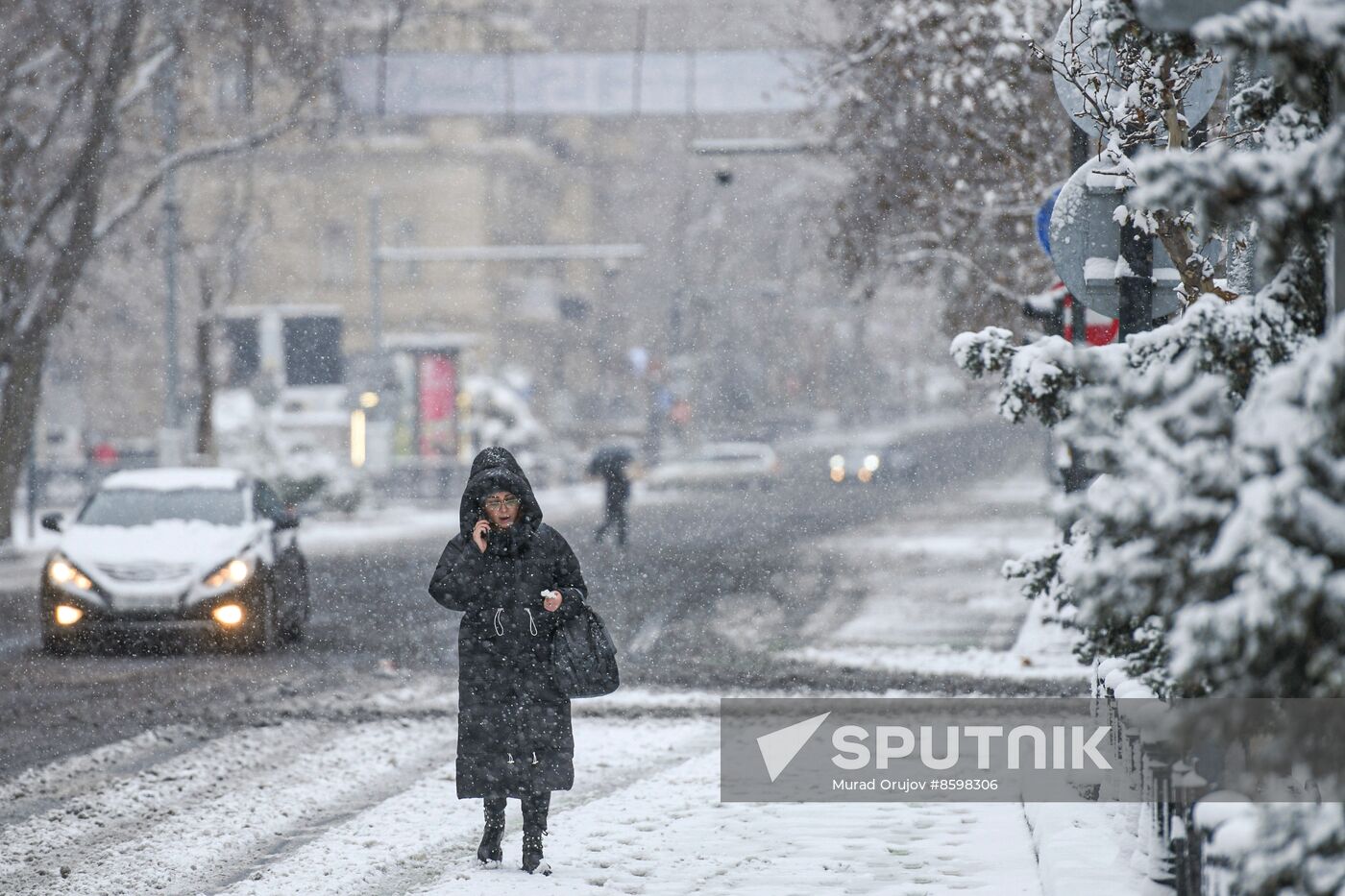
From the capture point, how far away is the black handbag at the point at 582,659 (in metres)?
6.96

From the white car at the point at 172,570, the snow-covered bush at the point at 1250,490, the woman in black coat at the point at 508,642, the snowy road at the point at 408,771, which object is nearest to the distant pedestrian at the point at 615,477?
the snowy road at the point at 408,771

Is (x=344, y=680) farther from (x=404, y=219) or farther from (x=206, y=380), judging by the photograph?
(x=404, y=219)

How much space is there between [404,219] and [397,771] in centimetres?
6685

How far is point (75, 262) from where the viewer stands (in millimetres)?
28359

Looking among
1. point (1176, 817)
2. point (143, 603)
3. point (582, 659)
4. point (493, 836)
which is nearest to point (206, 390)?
point (143, 603)

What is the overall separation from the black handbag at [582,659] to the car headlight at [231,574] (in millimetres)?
8744

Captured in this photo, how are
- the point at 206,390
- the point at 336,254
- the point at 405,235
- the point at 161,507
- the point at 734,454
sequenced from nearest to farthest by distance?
the point at 161,507
the point at 206,390
the point at 734,454
the point at 405,235
the point at 336,254

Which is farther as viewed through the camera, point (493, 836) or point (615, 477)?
point (615, 477)

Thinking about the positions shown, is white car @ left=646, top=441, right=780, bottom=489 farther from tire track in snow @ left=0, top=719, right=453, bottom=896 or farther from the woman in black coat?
the woman in black coat

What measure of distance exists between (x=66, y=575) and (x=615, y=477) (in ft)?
44.9

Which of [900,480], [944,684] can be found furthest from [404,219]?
[944,684]

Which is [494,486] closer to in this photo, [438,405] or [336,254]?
[438,405]

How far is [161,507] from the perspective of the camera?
650 inches

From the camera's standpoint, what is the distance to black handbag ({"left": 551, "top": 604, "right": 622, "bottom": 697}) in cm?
696
